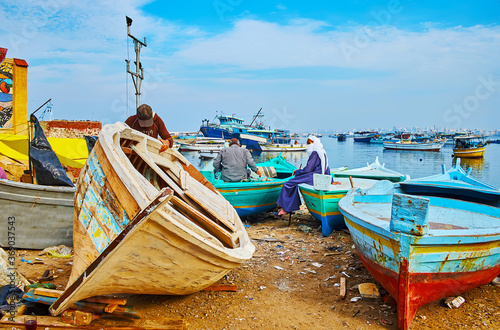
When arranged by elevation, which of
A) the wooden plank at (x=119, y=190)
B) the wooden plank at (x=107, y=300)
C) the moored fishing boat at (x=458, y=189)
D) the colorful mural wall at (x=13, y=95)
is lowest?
A: the wooden plank at (x=107, y=300)

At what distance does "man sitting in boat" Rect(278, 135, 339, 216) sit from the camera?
7934 mm

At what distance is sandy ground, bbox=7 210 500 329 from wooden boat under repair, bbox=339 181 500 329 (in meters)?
0.27

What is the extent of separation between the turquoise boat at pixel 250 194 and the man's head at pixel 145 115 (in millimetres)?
2567

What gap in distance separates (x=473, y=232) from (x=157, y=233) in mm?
3141

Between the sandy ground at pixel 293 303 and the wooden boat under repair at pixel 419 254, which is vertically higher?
the wooden boat under repair at pixel 419 254

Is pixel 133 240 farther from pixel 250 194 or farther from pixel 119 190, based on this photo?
pixel 250 194

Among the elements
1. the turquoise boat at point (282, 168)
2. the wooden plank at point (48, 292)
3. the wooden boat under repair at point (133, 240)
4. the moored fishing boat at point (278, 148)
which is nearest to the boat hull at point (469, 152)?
the moored fishing boat at point (278, 148)

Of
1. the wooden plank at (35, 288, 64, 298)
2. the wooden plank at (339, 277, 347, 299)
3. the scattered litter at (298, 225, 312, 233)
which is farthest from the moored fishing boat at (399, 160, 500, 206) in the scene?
the wooden plank at (35, 288, 64, 298)

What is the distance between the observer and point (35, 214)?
5676mm

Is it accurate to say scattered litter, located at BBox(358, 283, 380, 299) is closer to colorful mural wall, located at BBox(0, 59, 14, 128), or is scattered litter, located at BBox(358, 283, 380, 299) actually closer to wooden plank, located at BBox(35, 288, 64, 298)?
wooden plank, located at BBox(35, 288, 64, 298)

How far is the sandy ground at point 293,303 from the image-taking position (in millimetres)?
3891

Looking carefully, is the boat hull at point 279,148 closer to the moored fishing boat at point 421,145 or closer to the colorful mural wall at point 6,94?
the moored fishing boat at point 421,145

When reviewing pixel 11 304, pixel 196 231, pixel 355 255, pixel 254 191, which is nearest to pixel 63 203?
pixel 11 304

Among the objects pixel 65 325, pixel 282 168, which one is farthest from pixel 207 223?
pixel 282 168
